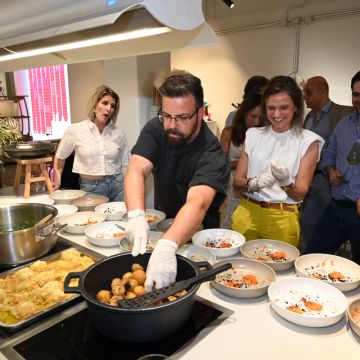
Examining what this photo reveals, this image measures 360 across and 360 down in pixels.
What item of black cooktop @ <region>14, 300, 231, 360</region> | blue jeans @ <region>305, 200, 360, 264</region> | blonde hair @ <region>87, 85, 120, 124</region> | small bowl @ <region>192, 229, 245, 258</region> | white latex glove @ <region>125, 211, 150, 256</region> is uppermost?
blonde hair @ <region>87, 85, 120, 124</region>

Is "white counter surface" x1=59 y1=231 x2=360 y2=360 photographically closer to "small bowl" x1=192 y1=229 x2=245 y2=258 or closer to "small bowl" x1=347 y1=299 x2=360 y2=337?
"small bowl" x1=347 y1=299 x2=360 y2=337

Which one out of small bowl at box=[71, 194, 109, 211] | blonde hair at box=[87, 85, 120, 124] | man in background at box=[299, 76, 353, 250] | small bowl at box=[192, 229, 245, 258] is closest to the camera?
small bowl at box=[192, 229, 245, 258]

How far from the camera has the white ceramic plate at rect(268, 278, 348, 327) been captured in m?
0.99

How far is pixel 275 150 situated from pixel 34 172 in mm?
1819

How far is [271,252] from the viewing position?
4.94ft

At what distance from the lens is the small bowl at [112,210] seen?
1.92 metres

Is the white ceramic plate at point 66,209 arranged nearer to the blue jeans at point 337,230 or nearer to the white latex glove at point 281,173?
the white latex glove at point 281,173

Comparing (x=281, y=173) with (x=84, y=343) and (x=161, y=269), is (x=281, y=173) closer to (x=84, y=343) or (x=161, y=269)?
(x=161, y=269)

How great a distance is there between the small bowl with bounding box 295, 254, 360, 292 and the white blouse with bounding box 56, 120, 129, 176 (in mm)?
1831

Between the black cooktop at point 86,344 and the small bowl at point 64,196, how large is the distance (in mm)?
1300

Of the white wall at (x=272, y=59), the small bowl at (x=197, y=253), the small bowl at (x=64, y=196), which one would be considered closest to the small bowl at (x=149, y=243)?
the small bowl at (x=197, y=253)

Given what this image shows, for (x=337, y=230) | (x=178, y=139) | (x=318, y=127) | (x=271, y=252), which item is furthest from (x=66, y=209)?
(x=318, y=127)

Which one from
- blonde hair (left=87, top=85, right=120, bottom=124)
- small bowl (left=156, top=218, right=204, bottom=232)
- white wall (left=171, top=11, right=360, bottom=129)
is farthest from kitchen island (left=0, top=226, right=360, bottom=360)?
white wall (left=171, top=11, right=360, bottom=129)

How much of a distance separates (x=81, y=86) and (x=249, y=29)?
262 centimetres
